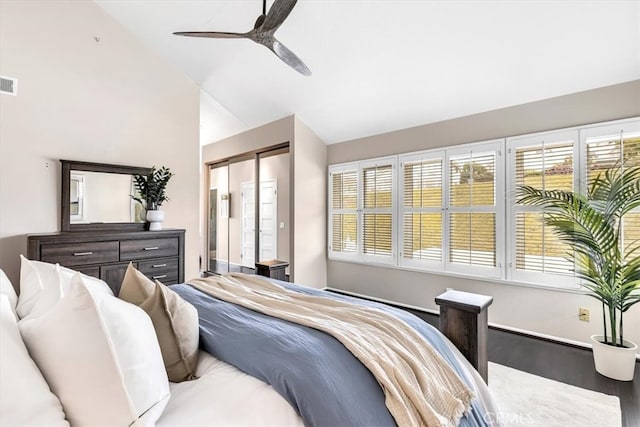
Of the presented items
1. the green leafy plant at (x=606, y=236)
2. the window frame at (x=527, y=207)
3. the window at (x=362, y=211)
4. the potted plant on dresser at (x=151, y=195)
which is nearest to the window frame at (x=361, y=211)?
the window at (x=362, y=211)

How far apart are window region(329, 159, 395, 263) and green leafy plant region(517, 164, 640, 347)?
1.91 meters

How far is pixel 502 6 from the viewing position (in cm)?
238

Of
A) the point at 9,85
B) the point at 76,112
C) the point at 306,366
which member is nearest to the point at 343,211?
the point at 76,112

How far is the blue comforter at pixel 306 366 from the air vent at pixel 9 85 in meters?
3.25

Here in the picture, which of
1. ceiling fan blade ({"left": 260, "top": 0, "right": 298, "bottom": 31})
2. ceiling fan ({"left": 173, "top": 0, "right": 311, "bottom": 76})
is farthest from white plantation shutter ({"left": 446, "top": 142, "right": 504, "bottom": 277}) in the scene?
ceiling fan blade ({"left": 260, "top": 0, "right": 298, "bottom": 31})

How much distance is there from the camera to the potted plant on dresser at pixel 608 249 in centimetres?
230

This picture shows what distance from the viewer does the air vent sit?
2.80 metres

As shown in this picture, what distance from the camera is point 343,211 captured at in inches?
186

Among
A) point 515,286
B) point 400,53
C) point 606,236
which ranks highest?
point 400,53

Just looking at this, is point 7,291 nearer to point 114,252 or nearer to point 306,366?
point 306,366

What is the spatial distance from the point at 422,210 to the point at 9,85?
4.56m

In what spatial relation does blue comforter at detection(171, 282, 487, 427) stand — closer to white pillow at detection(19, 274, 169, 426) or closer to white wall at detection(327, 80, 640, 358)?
white pillow at detection(19, 274, 169, 426)

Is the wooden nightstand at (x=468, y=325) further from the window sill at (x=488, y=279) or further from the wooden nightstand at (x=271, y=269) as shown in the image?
the window sill at (x=488, y=279)

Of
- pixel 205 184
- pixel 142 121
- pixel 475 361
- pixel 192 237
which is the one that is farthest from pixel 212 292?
pixel 205 184
